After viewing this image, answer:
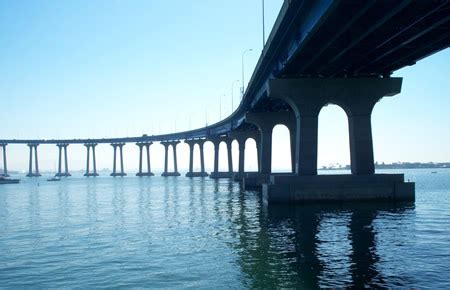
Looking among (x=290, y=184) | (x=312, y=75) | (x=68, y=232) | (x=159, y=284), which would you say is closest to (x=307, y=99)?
(x=312, y=75)

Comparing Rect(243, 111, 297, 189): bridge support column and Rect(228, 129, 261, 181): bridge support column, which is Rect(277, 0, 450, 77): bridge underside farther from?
Rect(228, 129, 261, 181): bridge support column

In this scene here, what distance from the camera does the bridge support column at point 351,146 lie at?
46781mm

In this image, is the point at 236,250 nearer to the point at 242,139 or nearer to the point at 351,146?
the point at 351,146

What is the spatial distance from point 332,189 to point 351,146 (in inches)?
236

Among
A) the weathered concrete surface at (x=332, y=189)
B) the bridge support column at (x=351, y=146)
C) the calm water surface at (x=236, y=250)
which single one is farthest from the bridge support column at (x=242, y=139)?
the calm water surface at (x=236, y=250)

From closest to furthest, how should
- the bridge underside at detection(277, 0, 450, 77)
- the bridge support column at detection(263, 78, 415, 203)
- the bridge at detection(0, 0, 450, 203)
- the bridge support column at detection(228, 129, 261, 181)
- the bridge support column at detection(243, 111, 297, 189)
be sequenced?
1. the bridge underside at detection(277, 0, 450, 77)
2. the bridge at detection(0, 0, 450, 203)
3. the bridge support column at detection(263, 78, 415, 203)
4. the bridge support column at detection(243, 111, 297, 189)
5. the bridge support column at detection(228, 129, 261, 181)

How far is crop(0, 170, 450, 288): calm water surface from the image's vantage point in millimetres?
18094

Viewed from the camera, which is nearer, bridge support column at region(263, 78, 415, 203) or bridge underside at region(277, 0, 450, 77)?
bridge underside at region(277, 0, 450, 77)

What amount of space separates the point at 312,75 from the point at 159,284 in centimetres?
3776

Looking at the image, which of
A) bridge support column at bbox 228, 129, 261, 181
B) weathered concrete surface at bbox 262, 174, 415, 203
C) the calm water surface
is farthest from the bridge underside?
bridge support column at bbox 228, 129, 261, 181

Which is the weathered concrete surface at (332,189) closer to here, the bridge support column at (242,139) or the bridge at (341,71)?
the bridge at (341,71)

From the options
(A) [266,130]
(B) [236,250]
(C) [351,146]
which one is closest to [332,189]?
(C) [351,146]

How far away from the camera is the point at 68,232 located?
33188 mm

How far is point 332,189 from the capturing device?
1845 inches
